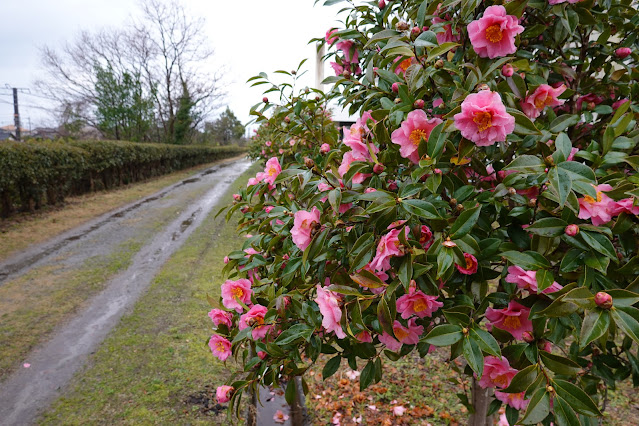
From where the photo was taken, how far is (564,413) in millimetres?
624

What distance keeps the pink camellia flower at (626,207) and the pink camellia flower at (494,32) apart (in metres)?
0.40

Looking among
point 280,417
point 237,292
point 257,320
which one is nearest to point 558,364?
point 257,320

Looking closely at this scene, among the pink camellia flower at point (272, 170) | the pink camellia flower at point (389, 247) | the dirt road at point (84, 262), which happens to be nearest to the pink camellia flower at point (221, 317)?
the pink camellia flower at point (272, 170)

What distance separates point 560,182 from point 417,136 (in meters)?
0.32

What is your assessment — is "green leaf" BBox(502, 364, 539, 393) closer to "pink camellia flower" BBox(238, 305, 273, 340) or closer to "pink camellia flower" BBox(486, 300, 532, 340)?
"pink camellia flower" BBox(486, 300, 532, 340)

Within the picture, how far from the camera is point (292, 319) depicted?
1132mm

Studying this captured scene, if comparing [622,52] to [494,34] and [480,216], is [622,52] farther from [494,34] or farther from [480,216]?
[480,216]

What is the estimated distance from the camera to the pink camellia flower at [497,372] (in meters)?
0.90

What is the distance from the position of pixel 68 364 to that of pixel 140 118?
1887 centimetres

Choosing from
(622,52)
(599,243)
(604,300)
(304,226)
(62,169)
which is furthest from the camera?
(62,169)

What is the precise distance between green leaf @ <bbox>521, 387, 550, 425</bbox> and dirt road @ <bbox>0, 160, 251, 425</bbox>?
306cm

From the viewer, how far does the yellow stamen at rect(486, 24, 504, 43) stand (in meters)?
0.86

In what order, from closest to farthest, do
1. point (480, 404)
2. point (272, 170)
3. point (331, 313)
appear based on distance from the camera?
1. point (331, 313)
2. point (272, 170)
3. point (480, 404)

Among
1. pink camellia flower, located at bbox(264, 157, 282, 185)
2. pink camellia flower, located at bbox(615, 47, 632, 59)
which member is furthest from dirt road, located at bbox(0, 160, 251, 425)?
pink camellia flower, located at bbox(615, 47, 632, 59)
